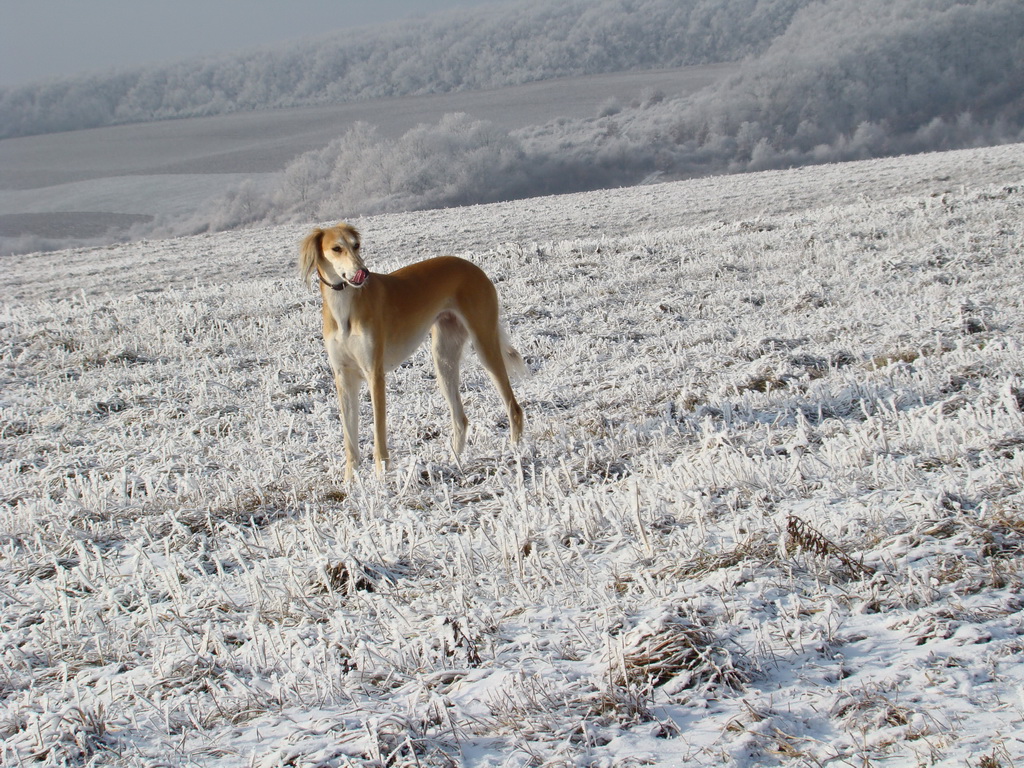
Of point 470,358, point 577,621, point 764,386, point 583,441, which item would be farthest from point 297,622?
point 470,358

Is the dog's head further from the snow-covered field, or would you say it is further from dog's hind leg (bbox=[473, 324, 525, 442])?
dog's hind leg (bbox=[473, 324, 525, 442])

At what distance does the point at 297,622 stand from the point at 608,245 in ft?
48.5

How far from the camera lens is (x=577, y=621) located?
3.21m

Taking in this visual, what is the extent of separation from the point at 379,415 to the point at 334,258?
48.4 inches

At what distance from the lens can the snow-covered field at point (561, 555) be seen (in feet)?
8.47

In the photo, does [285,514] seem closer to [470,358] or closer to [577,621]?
[577,621]

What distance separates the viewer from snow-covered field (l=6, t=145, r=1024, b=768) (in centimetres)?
258

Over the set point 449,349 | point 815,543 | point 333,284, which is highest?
point 333,284

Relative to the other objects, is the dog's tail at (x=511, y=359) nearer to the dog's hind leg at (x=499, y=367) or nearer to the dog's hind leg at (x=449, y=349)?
the dog's hind leg at (x=499, y=367)

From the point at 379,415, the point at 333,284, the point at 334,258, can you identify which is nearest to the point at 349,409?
the point at 379,415

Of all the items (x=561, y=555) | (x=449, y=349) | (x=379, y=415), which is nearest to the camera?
(x=561, y=555)

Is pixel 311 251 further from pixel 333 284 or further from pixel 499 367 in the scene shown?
pixel 499 367

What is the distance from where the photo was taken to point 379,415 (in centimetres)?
642

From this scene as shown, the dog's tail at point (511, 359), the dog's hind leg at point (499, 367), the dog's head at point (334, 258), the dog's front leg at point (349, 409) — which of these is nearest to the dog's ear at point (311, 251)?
the dog's head at point (334, 258)
